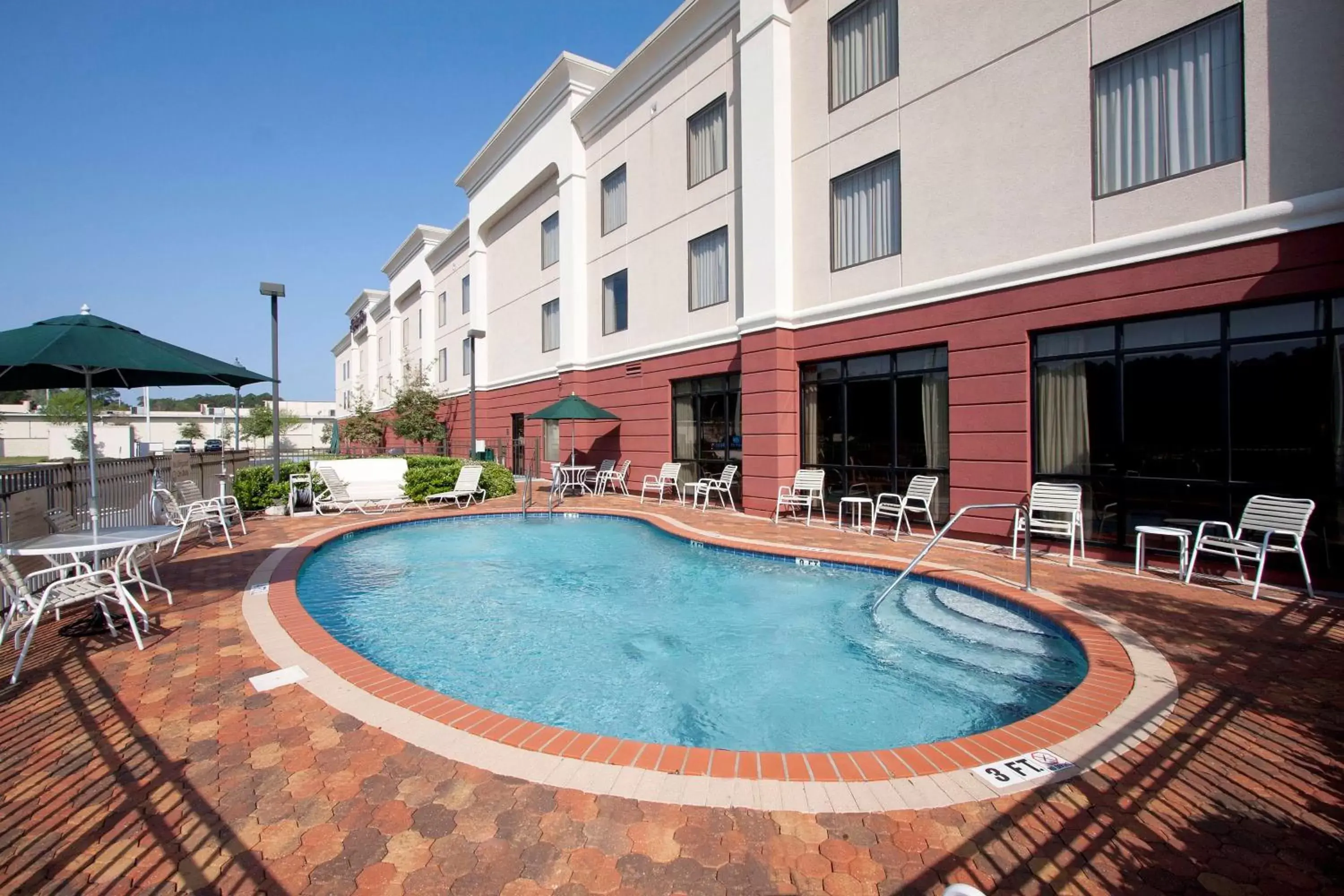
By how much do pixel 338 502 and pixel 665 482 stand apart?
683 centimetres

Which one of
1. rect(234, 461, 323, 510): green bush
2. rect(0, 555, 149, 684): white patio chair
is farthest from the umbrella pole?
rect(234, 461, 323, 510): green bush

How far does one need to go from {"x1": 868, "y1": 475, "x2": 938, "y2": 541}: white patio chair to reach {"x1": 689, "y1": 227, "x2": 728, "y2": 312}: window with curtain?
18.3 feet

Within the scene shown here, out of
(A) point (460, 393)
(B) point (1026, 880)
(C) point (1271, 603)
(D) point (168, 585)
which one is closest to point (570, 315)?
(A) point (460, 393)

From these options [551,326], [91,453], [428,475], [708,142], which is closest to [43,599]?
[91,453]

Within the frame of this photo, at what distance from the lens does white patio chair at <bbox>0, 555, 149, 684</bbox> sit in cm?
397

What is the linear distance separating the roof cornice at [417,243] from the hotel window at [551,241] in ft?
39.7

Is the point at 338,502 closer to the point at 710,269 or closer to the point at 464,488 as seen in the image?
the point at 464,488

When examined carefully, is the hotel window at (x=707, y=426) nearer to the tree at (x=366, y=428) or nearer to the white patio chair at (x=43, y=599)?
the white patio chair at (x=43, y=599)

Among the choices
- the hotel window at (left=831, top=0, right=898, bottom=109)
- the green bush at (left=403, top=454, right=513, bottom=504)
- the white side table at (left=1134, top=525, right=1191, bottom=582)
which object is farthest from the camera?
the green bush at (left=403, top=454, right=513, bottom=504)

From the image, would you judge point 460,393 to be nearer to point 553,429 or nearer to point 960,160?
point 553,429

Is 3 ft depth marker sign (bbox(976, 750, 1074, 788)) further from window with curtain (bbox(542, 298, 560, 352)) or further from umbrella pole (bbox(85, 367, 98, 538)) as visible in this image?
window with curtain (bbox(542, 298, 560, 352))

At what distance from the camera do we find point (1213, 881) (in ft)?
6.98

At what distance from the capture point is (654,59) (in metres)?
14.1

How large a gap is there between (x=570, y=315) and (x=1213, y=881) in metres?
16.9
